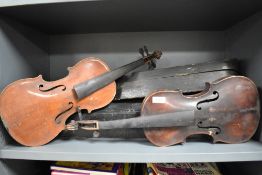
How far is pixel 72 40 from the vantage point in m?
0.98

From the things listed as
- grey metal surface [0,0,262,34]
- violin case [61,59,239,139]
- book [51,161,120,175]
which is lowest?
book [51,161,120,175]

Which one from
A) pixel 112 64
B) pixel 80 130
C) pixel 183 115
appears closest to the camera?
pixel 183 115

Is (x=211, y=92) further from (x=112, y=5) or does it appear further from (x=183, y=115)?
(x=112, y=5)

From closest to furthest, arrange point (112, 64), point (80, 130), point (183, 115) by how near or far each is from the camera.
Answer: point (183, 115)
point (80, 130)
point (112, 64)

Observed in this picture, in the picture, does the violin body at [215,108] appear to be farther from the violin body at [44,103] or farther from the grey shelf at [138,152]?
the violin body at [44,103]

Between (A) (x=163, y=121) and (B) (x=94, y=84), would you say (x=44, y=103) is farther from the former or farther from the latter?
(A) (x=163, y=121)

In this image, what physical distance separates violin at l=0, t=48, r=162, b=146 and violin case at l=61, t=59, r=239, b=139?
0.04 meters

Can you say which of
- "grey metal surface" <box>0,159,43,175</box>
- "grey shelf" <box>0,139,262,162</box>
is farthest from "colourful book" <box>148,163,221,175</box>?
"grey metal surface" <box>0,159,43,175</box>

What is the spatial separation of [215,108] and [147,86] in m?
0.23

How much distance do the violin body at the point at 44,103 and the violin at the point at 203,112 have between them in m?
0.06

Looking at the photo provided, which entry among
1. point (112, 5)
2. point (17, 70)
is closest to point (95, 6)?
point (112, 5)

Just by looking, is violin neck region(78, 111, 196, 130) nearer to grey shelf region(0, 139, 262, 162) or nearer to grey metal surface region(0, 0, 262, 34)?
grey shelf region(0, 139, 262, 162)

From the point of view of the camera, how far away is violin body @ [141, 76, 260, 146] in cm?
61

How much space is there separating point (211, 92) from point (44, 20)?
25.4 inches
